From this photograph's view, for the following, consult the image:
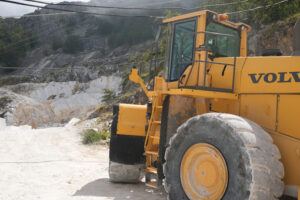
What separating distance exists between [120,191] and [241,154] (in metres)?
3.36

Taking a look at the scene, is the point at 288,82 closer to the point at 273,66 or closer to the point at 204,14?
the point at 273,66

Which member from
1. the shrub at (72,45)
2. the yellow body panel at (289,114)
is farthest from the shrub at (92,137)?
the shrub at (72,45)

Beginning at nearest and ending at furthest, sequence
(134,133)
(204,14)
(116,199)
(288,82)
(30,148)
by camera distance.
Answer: (288,82)
(204,14)
(116,199)
(134,133)
(30,148)

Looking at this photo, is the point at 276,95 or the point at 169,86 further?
the point at 169,86

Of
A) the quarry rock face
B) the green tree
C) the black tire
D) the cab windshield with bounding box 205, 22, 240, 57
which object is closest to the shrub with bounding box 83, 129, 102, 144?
the cab windshield with bounding box 205, 22, 240, 57

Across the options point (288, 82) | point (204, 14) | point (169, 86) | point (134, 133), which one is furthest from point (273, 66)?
point (134, 133)

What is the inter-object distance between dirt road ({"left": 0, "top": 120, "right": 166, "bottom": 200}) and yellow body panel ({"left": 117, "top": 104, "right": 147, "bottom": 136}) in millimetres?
1143

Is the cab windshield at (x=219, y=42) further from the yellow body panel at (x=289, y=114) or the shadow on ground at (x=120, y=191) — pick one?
the shadow on ground at (x=120, y=191)

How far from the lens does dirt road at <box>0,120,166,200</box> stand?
5.86 metres

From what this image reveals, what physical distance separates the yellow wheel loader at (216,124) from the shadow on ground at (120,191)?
238mm

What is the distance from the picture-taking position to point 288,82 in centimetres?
415

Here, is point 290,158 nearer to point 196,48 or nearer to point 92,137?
point 196,48

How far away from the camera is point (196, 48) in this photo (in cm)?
525

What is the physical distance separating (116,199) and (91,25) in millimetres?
74760
